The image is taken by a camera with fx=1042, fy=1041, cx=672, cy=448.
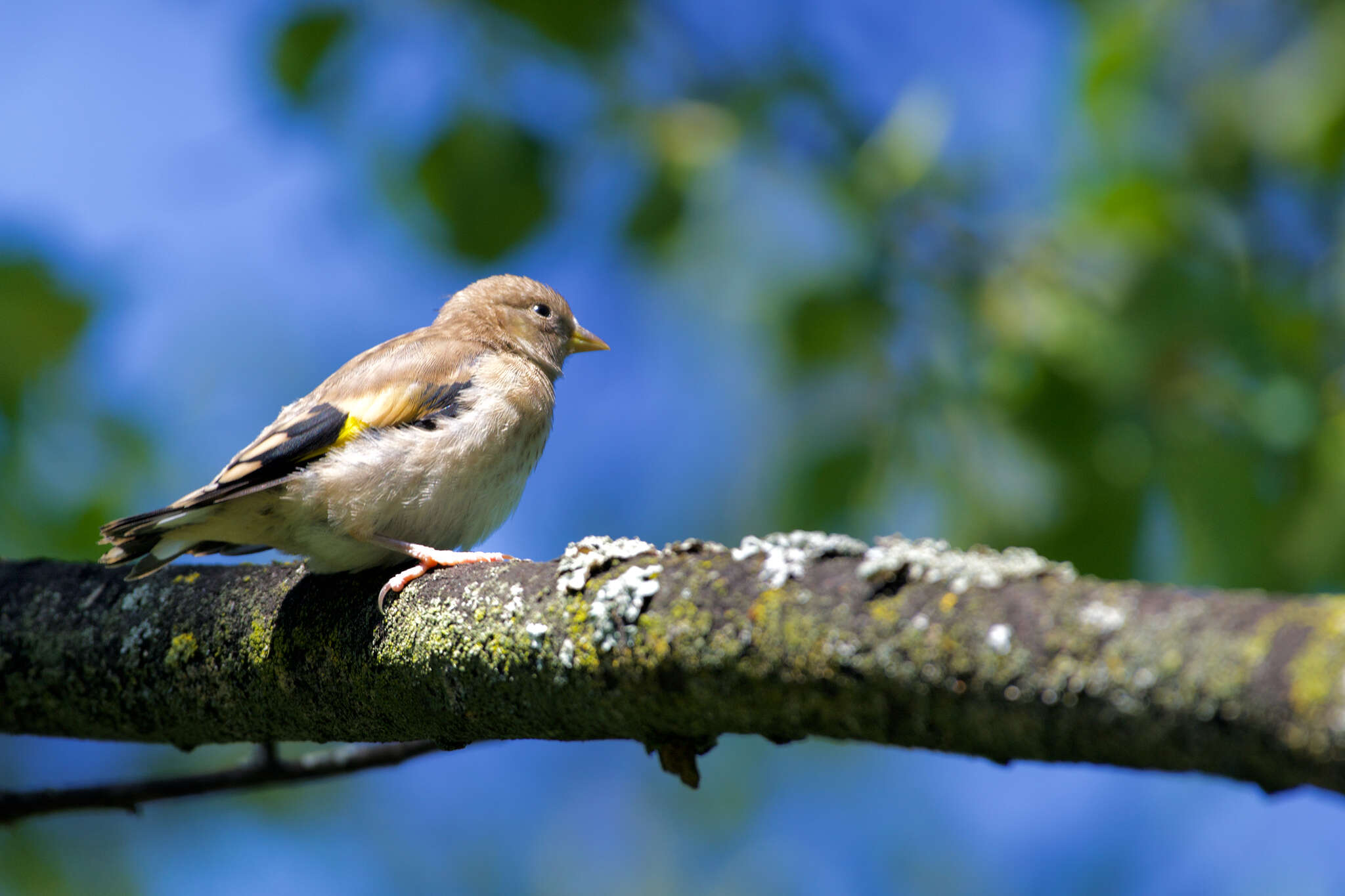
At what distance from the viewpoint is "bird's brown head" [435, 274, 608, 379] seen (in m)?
6.29

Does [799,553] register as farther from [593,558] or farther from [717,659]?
[593,558]

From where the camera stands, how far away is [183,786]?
167 inches

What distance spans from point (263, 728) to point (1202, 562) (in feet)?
12.0

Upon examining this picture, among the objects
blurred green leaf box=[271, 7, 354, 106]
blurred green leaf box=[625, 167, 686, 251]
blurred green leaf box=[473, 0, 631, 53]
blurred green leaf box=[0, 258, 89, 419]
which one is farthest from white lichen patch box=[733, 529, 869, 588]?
blurred green leaf box=[0, 258, 89, 419]

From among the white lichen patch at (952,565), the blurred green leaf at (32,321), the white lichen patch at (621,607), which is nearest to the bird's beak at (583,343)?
the blurred green leaf at (32,321)

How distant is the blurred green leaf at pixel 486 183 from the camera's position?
5.30 meters

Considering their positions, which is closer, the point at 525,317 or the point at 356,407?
the point at 356,407

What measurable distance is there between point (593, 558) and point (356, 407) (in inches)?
86.7

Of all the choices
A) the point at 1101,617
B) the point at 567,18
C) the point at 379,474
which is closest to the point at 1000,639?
the point at 1101,617

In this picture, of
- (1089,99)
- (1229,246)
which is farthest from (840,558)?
(1089,99)

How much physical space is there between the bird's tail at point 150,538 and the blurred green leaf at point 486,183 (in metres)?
2.01

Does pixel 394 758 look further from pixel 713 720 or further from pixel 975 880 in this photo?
pixel 975 880

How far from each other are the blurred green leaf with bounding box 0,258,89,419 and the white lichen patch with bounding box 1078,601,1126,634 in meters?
5.78

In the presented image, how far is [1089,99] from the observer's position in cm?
568
